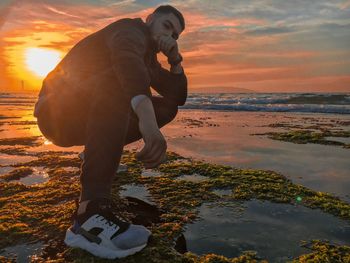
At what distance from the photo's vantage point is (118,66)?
227 centimetres

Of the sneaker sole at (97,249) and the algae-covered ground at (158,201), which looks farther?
the algae-covered ground at (158,201)

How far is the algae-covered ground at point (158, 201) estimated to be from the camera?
2.67 m

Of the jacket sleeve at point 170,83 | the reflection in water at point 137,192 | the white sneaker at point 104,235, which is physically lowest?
the reflection in water at point 137,192

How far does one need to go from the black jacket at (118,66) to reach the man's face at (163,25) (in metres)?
0.08

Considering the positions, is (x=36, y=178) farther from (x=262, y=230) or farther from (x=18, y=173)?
(x=262, y=230)

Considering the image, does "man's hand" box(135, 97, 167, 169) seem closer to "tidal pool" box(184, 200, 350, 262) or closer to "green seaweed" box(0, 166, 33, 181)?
"tidal pool" box(184, 200, 350, 262)

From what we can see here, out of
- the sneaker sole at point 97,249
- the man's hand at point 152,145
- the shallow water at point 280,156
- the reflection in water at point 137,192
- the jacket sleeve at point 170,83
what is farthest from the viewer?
the shallow water at point 280,156

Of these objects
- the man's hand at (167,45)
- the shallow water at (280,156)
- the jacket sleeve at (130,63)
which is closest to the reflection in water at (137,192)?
the man's hand at (167,45)

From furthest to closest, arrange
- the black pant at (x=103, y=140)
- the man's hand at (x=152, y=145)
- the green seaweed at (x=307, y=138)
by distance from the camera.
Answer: the green seaweed at (x=307, y=138) → the black pant at (x=103, y=140) → the man's hand at (x=152, y=145)

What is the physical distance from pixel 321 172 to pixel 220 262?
11.9 ft

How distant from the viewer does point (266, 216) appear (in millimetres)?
3523

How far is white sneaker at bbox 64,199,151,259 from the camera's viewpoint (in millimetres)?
2537

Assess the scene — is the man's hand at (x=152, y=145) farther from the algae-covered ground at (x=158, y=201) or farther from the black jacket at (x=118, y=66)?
the algae-covered ground at (x=158, y=201)

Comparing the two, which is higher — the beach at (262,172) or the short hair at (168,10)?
the short hair at (168,10)
